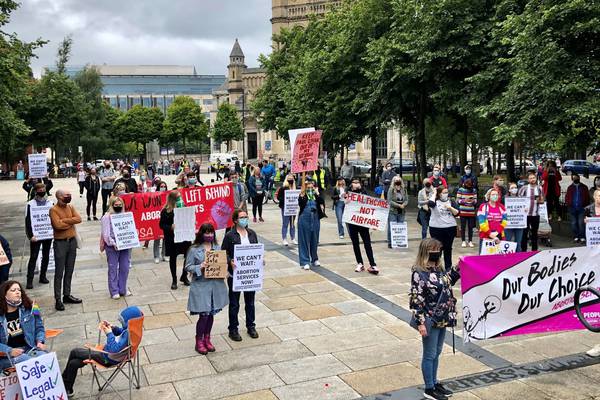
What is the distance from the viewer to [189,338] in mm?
8078

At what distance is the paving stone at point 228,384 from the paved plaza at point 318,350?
0.04 feet

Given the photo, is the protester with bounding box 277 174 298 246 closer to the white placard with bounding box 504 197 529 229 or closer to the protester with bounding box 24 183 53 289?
the white placard with bounding box 504 197 529 229

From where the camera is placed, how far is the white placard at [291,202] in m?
14.6

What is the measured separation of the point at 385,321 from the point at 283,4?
9783 centimetres

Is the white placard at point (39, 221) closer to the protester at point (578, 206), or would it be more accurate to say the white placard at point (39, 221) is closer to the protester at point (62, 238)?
the protester at point (62, 238)

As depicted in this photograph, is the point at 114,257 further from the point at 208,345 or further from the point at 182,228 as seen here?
the point at 208,345

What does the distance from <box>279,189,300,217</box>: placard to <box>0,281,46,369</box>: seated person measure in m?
9.18

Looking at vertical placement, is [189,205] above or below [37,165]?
below

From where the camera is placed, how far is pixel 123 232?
32.5 feet

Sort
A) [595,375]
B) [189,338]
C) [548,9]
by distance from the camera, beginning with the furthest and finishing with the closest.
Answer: [548,9]
[189,338]
[595,375]

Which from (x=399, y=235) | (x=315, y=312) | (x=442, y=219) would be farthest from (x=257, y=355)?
(x=399, y=235)

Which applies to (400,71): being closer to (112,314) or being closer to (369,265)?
(369,265)

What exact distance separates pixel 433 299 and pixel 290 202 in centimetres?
917

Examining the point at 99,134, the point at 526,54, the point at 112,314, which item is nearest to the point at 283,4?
the point at 99,134
